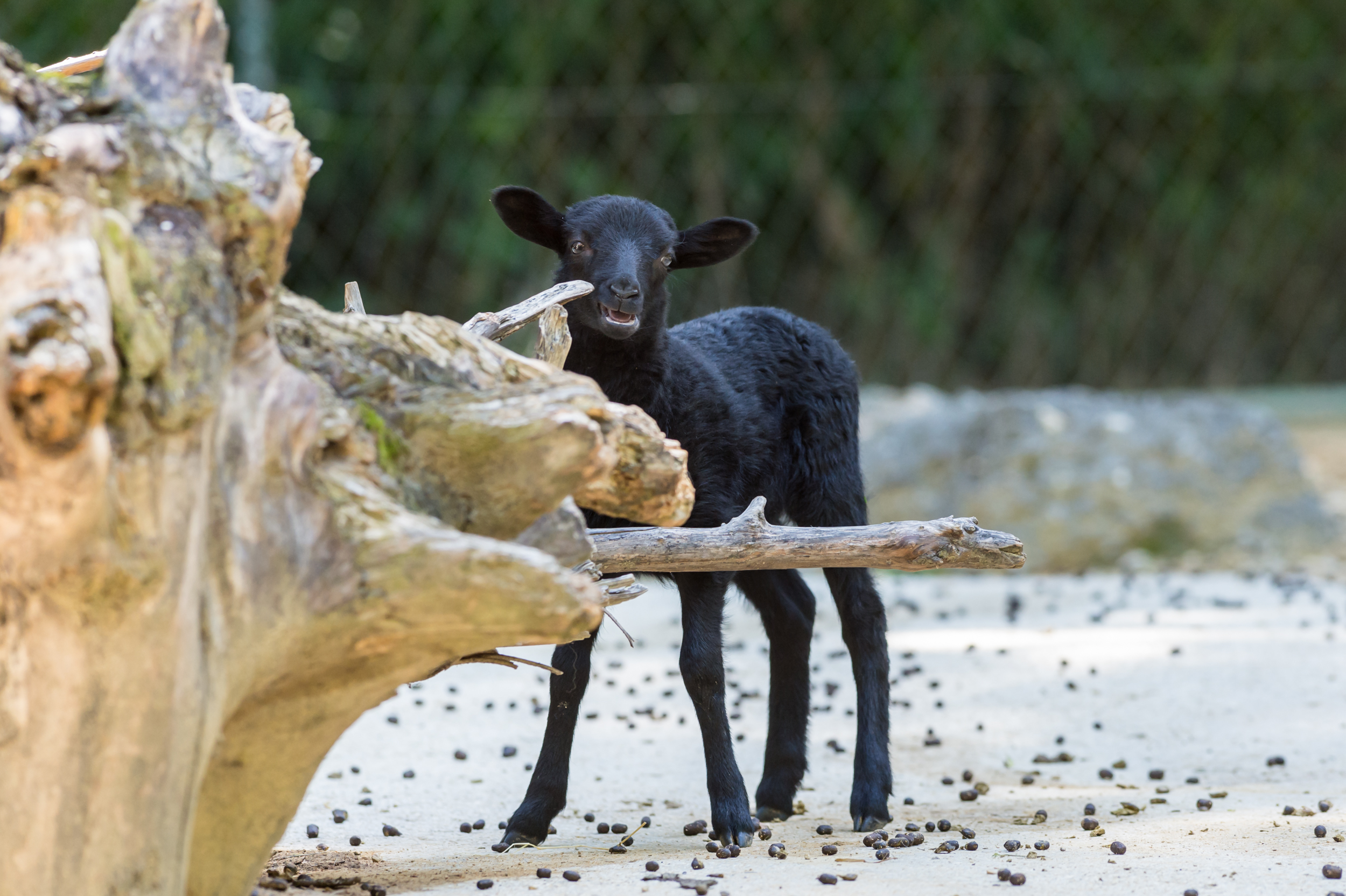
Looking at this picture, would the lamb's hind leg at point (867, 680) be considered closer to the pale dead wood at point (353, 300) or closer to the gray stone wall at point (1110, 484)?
the pale dead wood at point (353, 300)

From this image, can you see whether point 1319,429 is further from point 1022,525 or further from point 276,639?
point 276,639

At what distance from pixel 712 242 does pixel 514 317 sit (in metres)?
1.48

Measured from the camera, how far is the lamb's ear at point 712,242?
4566mm

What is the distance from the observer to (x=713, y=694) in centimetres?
388

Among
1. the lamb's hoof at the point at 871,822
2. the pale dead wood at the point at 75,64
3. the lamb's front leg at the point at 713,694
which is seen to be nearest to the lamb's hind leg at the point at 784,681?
the lamb's hoof at the point at 871,822

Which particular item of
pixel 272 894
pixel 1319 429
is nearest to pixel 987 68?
pixel 1319 429

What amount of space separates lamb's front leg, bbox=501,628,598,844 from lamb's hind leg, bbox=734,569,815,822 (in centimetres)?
69

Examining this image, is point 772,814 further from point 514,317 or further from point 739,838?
point 514,317

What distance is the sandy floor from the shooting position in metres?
3.22

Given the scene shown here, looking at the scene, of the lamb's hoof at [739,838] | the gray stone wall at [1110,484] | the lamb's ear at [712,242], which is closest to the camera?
the lamb's hoof at [739,838]

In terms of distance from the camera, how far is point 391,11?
10898mm

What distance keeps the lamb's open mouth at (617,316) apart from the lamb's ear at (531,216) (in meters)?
0.47

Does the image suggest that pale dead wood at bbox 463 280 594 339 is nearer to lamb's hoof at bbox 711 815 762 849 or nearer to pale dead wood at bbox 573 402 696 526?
pale dead wood at bbox 573 402 696 526

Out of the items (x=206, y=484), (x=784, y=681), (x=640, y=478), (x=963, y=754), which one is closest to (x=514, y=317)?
(x=640, y=478)
